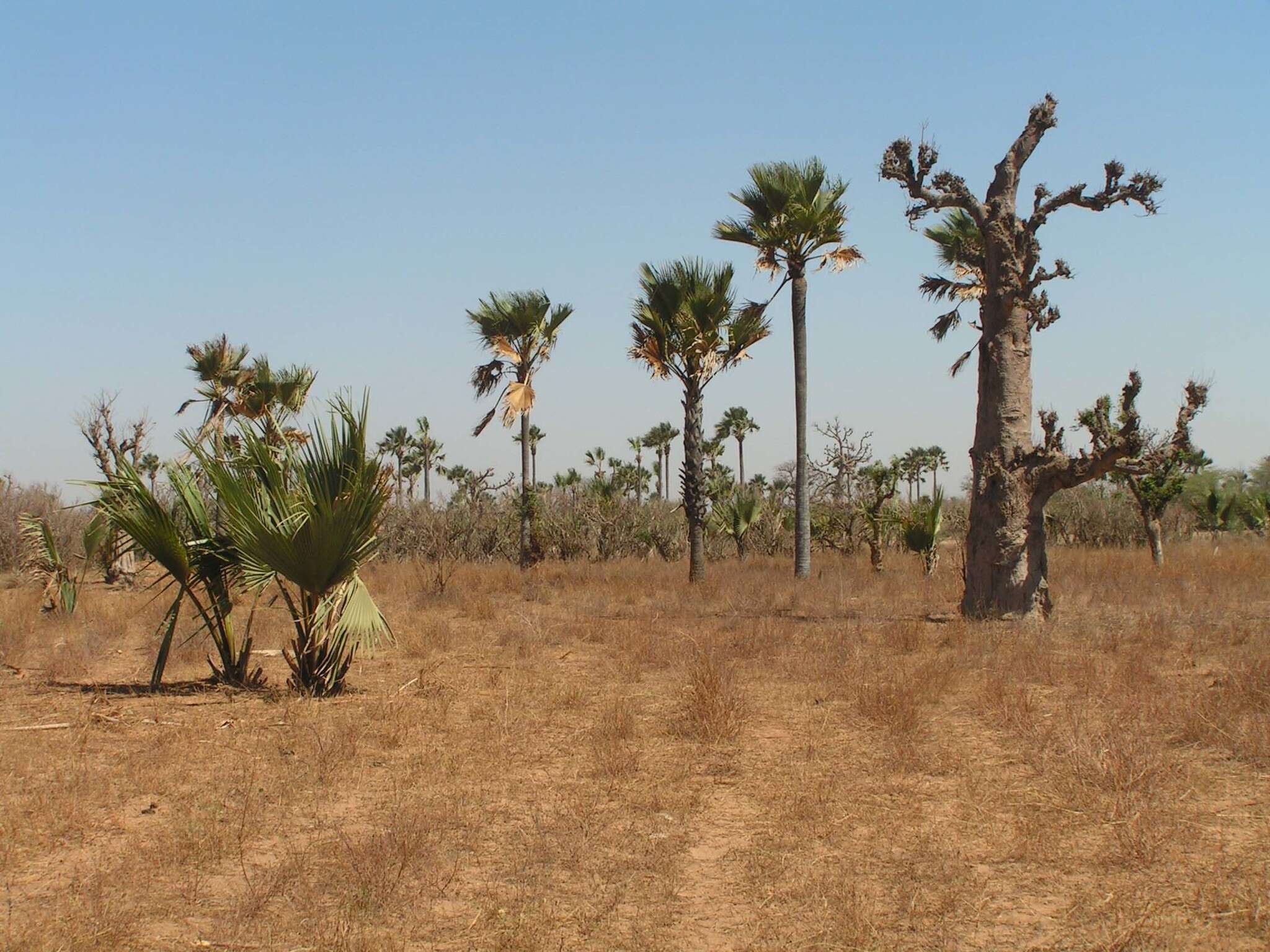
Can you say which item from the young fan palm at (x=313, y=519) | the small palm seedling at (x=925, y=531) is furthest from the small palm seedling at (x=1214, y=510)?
the young fan palm at (x=313, y=519)

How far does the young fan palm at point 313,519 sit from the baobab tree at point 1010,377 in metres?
8.38

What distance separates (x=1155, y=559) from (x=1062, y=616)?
926 cm

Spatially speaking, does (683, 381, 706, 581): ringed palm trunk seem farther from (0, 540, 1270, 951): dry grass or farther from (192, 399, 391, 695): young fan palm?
(192, 399, 391, 695): young fan palm

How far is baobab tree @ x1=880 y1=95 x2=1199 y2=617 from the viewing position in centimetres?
1346

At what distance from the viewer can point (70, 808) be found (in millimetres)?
5895

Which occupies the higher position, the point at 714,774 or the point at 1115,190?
the point at 1115,190

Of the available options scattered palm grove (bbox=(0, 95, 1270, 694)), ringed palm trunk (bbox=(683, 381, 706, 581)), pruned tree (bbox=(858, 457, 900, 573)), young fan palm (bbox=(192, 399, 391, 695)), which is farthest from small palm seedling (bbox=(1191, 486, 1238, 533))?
young fan palm (bbox=(192, 399, 391, 695))

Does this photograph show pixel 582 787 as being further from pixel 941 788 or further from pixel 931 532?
pixel 931 532

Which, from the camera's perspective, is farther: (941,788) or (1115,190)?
(1115,190)

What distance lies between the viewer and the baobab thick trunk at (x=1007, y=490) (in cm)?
1347

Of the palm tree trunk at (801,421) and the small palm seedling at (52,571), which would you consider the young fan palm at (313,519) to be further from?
the palm tree trunk at (801,421)

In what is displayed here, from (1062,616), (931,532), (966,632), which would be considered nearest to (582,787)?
(966,632)

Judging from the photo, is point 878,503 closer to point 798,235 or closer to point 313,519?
point 798,235

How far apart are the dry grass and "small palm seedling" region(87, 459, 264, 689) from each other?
52 cm
